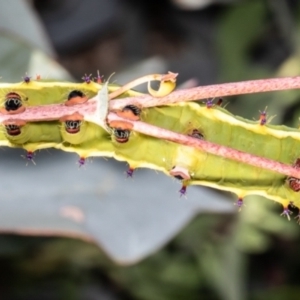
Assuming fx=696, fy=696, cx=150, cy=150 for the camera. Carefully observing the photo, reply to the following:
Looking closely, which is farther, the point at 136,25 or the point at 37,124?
the point at 136,25

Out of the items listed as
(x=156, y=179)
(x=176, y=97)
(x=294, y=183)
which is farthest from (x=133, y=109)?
(x=156, y=179)

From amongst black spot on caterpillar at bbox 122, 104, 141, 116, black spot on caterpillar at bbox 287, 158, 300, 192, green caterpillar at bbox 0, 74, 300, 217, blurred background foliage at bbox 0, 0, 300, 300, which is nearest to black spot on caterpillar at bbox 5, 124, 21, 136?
green caterpillar at bbox 0, 74, 300, 217

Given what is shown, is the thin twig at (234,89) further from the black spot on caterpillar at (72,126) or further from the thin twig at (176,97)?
the black spot on caterpillar at (72,126)

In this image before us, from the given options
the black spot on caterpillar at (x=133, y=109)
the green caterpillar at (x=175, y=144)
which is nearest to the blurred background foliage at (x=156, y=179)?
the green caterpillar at (x=175, y=144)

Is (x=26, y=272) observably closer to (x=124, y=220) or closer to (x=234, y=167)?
(x=124, y=220)

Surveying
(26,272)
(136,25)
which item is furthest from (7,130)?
(136,25)

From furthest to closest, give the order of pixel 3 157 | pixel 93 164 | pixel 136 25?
pixel 136 25
pixel 93 164
pixel 3 157
